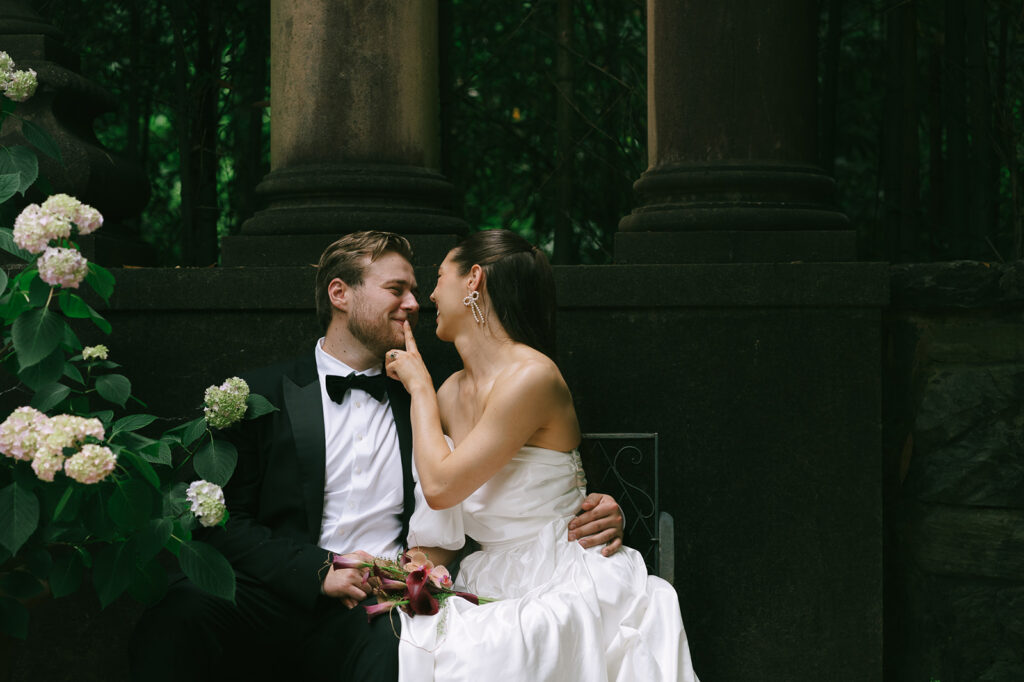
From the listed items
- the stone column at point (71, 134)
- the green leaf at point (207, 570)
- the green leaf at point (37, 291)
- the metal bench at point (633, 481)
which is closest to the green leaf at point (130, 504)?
the green leaf at point (207, 570)

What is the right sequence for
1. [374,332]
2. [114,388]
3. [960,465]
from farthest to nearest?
[960,465]
[374,332]
[114,388]

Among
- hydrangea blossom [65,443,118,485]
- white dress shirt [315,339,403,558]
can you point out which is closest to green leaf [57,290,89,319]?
hydrangea blossom [65,443,118,485]

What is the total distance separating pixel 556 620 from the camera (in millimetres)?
2604

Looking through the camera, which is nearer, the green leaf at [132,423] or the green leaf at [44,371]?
the green leaf at [44,371]

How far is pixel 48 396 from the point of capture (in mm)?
2342

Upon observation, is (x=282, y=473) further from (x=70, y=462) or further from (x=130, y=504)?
(x=70, y=462)

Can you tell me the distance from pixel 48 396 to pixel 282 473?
0.86 metres

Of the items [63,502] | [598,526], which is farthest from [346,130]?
[63,502]

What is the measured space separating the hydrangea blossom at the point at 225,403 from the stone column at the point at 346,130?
1.30 metres

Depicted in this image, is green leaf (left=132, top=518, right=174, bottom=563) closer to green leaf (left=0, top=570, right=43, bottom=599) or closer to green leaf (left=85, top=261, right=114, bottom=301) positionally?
green leaf (left=0, top=570, right=43, bottom=599)

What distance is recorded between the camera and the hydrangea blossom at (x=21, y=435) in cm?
213

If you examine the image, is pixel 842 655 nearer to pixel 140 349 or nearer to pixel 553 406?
pixel 553 406

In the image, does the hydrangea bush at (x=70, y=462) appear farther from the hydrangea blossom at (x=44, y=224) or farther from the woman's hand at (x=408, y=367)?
the woman's hand at (x=408, y=367)

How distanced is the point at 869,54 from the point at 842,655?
15.6 feet
